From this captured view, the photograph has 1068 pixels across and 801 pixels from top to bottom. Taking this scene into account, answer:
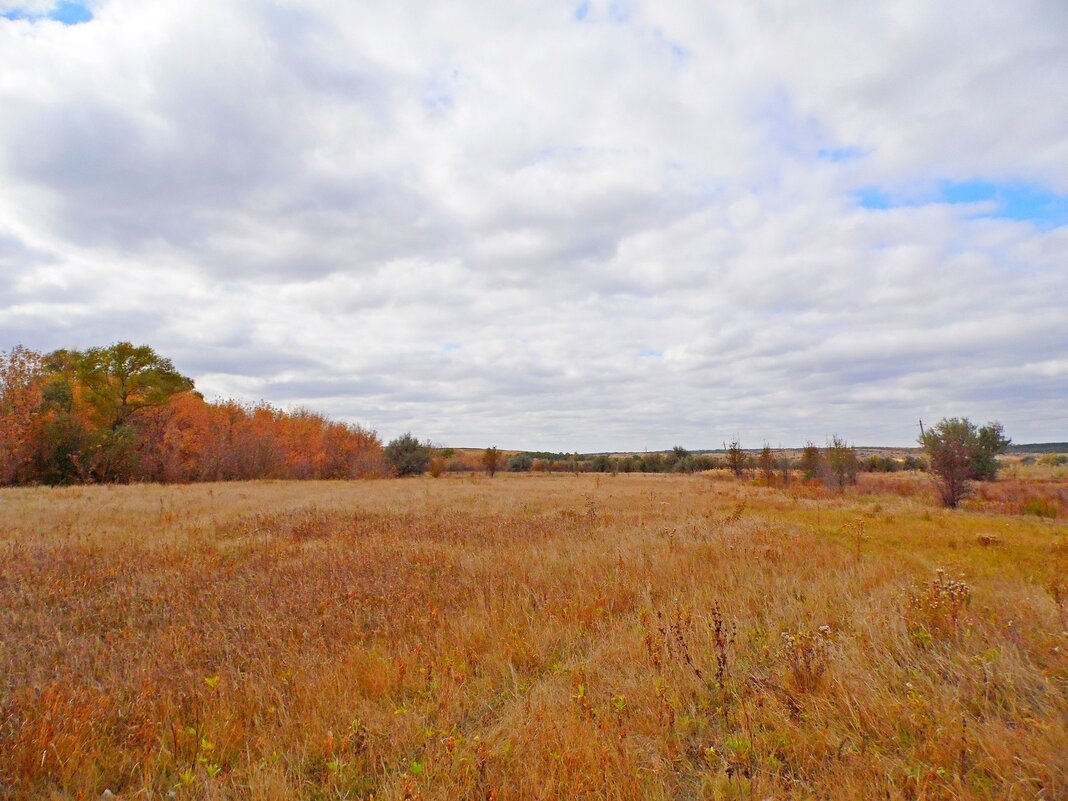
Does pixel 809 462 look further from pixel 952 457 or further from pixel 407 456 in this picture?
pixel 407 456

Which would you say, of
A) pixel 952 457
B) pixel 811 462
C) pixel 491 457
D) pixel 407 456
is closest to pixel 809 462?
pixel 811 462

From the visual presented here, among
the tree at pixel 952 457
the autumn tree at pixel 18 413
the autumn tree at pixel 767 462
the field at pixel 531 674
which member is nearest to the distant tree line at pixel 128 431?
the autumn tree at pixel 18 413

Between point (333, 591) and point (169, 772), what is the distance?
375 centimetres

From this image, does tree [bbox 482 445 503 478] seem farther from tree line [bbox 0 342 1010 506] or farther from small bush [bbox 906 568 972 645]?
small bush [bbox 906 568 972 645]

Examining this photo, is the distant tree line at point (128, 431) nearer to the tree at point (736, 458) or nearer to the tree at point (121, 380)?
the tree at point (121, 380)

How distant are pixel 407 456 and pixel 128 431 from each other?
94.3ft

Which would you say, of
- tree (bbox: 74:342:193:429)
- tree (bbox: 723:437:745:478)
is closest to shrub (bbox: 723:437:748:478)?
tree (bbox: 723:437:745:478)

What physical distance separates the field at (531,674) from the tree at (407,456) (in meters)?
51.1

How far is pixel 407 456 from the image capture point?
60812 millimetres

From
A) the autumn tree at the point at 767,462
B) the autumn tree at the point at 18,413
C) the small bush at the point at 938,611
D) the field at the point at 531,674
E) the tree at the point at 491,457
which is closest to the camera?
the field at the point at 531,674

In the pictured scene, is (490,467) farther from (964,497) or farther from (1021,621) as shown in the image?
(1021,621)

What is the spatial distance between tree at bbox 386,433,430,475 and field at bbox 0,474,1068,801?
51.1m

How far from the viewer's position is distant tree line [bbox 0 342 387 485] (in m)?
30.7

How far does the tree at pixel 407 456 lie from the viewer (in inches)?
2386
